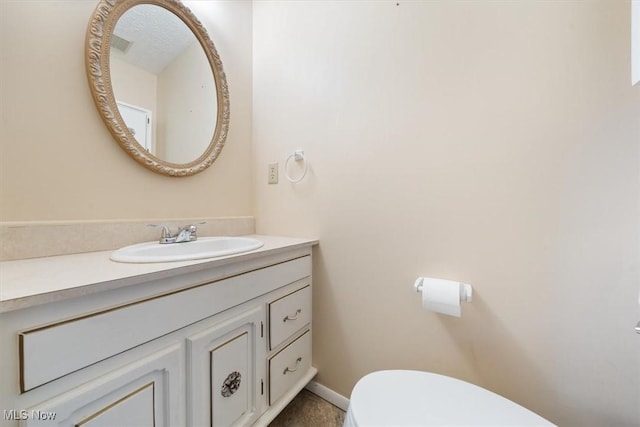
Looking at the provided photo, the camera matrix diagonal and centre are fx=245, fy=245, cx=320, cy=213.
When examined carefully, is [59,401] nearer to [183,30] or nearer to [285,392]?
[285,392]

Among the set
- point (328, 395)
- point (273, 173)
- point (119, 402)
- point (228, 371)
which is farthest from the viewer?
point (273, 173)

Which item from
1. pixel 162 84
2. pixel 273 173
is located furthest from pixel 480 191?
pixel 162 84

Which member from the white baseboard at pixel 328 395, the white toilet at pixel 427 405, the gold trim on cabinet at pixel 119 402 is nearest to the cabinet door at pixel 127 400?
the gold trim on cabinet at pixel 119 402

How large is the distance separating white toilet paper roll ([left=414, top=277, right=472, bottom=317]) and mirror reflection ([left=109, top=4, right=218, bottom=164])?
4.01 ft

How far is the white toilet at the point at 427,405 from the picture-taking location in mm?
598

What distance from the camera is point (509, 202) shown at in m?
0.83

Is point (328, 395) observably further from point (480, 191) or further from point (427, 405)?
point (480, 191)

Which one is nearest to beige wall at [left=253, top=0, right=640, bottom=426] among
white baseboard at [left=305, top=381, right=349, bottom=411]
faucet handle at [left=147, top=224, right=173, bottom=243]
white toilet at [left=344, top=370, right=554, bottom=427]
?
white baseboard at [left=305, top=381, right=349, bottom=411]

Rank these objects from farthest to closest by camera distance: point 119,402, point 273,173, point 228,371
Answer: point 273,173 → point 228,371 → point 119,402

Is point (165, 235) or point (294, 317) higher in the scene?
point (165, 235)

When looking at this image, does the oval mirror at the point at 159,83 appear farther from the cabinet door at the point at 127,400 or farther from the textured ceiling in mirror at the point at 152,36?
the cabinet door at the point at 127,400

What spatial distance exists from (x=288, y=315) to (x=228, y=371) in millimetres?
322

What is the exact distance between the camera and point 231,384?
0.84 meters

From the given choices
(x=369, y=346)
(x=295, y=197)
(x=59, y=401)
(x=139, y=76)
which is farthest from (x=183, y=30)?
(x=369, y=346)
